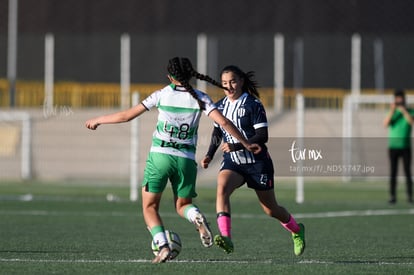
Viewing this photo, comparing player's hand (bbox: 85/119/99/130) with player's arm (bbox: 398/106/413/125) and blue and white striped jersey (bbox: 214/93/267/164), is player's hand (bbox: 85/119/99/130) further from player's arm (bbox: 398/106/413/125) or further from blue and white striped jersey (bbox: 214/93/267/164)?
player's arm (bbox: 398/106/413/125)

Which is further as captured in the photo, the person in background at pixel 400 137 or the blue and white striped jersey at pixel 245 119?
the person in background at pixel 400 137

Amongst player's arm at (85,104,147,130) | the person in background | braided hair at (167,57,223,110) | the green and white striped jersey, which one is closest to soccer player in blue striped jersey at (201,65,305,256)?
the green and white striped jersey

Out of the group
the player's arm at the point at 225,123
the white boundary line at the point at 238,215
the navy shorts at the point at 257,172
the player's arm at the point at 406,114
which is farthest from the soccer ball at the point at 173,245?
the player's arm at the point at 406,114

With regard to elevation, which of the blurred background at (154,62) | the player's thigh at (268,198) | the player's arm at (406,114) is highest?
the blurred background at (154,62)

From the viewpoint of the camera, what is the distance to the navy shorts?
41.4 feet

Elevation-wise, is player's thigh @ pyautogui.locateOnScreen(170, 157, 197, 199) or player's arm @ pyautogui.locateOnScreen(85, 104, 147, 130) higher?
player's arm @ pyautogui.locateOnScreen(85, 104, 147, 130)

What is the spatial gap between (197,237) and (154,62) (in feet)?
65.2

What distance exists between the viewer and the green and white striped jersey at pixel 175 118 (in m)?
11.4

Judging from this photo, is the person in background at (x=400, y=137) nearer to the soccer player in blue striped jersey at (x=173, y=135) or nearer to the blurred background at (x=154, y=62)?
the blurred background at (x=154, y=62)

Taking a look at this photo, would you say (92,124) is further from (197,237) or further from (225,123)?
(197,237)

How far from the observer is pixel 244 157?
1272 centimetres

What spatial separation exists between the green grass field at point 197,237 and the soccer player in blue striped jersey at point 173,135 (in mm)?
433

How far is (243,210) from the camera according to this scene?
828 inches

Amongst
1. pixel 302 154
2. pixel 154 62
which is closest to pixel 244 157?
pixel 302 154
